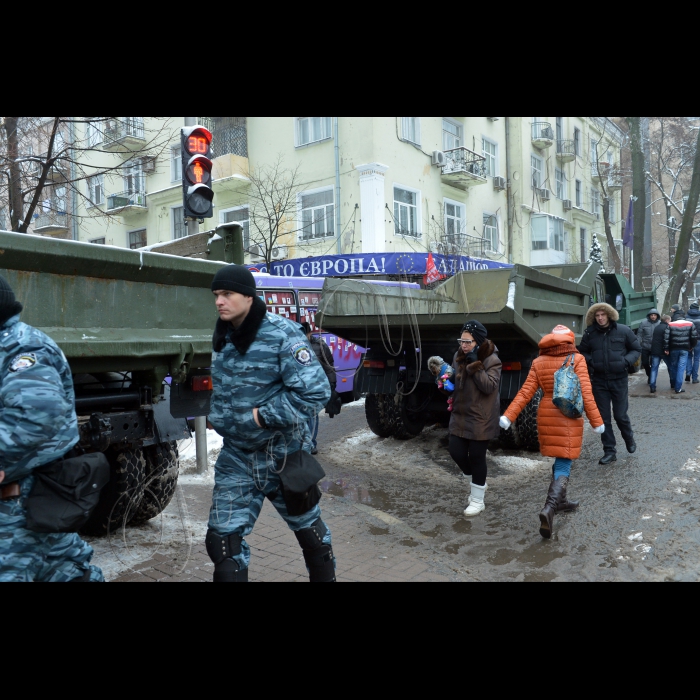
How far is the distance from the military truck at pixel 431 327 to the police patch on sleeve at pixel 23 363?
15.6 feet

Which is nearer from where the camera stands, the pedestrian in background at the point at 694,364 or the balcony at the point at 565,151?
the pedestrian in background at the point at 694,364

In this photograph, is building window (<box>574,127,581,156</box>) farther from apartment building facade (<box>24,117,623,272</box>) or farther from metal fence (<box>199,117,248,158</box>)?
metal fence (<box>199,117,248,158</box>)

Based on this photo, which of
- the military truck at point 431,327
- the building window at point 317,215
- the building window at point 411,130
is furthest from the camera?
the building window at point 411,130

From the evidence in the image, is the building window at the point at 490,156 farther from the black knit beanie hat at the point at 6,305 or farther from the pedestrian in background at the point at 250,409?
the black knit beanie hat at the point at 6,305

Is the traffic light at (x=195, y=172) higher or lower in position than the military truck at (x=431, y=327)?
higher

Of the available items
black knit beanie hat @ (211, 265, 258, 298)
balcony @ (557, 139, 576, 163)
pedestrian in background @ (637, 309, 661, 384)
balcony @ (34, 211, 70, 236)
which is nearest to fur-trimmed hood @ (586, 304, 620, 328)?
black knit beanie hat @ (211, 265, 258, 298)

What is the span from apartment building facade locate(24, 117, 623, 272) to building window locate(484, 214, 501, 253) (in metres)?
0.05

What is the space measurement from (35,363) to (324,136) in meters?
18.8

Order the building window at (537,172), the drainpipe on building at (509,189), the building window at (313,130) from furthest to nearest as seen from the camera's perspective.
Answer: the building window at (537,172), the drainpipe on building at (509,189), the building window at (313,130)

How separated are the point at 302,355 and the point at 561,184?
1189 inches

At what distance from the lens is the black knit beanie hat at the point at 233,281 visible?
3137 millimetres

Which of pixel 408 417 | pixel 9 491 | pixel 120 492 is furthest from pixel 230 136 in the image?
pixel 9 491

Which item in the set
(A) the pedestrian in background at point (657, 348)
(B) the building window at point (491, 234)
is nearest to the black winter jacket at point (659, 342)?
A: (A) the pedestrian in background at point (657, 348)
